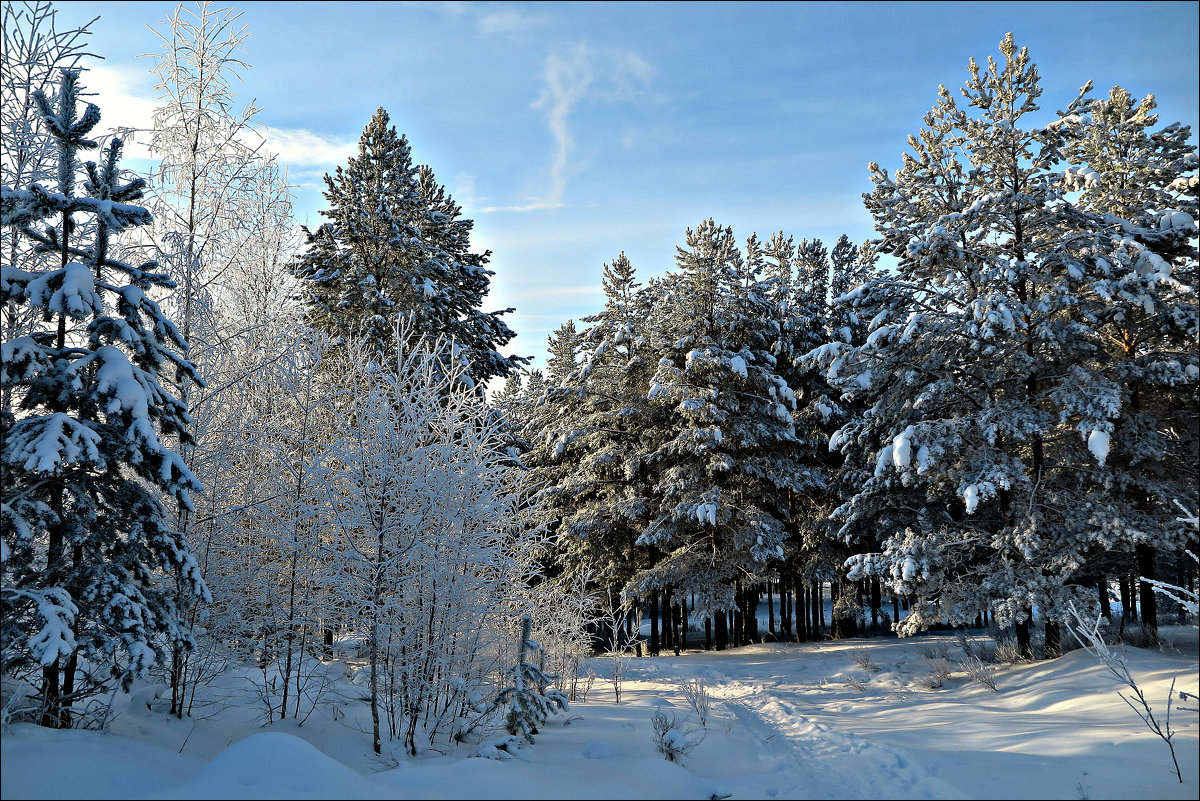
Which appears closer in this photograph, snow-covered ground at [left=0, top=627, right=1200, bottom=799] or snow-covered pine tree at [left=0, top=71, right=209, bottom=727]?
snow-covered ground at [left=0, top=627, right=1200, bottom=799]

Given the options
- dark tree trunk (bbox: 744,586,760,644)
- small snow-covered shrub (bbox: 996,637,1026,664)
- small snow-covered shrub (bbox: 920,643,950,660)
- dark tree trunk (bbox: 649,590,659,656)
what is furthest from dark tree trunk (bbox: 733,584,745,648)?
small snow-covered shrub (bbox: 996,637,1026,664)

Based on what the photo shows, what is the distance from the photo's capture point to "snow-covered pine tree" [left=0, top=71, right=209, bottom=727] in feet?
17.6

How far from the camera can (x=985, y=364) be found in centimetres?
1355

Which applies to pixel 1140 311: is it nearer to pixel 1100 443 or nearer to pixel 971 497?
pixel 1100 443

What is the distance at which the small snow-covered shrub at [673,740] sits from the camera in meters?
6.77

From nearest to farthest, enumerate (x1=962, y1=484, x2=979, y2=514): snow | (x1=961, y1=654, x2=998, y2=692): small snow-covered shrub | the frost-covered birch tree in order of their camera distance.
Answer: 1. the frost-covered birch tree
2. (x1=961, y1=654, x2=998, y2=692): small snow-covered shrub
3. (x1=962, y1=484, x2=979, y2=514): snow

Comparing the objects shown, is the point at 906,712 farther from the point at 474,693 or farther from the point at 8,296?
the point at 8,296

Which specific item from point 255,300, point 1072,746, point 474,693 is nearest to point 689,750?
point 474,693

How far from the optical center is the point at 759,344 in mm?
21984

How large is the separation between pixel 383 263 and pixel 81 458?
1300 centimetres

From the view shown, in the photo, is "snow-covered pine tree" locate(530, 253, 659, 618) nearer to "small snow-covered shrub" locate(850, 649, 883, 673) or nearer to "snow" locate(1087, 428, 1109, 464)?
"small snow-covered shrub" locate(850, 649, 883, 673)

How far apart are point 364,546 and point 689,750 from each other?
Result: 4289 millimetres

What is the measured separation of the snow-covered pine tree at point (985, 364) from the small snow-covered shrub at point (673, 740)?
6.78 metres

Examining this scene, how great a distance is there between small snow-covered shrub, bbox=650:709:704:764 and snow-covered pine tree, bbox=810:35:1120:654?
678cm
